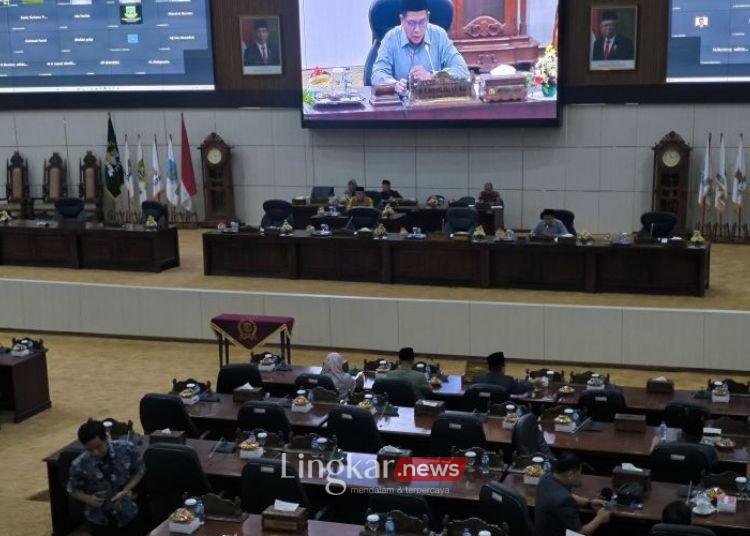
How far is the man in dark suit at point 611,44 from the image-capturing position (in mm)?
17078

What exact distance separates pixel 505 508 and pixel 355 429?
2.02 m

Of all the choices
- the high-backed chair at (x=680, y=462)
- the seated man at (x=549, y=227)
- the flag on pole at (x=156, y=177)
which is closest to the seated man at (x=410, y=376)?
the high-backed chair at (x=680, y=462)

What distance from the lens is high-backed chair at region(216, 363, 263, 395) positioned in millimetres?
9445

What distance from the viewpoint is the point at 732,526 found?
6.16m

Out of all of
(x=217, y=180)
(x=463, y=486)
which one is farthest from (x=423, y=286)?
(x=463, y=486)

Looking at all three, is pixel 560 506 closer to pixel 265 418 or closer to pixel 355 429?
pixel 355 429

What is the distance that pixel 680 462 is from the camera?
7.10m

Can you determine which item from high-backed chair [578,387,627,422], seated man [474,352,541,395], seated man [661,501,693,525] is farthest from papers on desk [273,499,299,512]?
high-backed chair [578,387,627,422]

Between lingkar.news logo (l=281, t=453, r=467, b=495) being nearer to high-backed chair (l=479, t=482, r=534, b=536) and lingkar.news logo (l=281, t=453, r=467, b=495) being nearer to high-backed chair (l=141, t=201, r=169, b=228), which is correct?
high-backed chair (l=479, t=482, r=534, b=536)

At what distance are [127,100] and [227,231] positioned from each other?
6.30 metres

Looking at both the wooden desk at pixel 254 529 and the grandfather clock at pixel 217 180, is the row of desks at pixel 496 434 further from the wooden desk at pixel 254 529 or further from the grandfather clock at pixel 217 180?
the grandfather clock at pixel 217 180

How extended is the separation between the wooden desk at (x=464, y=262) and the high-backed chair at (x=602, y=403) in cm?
507

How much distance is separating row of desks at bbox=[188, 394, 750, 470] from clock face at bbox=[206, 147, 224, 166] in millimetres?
11388

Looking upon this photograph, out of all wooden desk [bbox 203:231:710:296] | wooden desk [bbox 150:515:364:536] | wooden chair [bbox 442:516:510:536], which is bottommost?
wooden desk [bbox 150:515:364:536]
